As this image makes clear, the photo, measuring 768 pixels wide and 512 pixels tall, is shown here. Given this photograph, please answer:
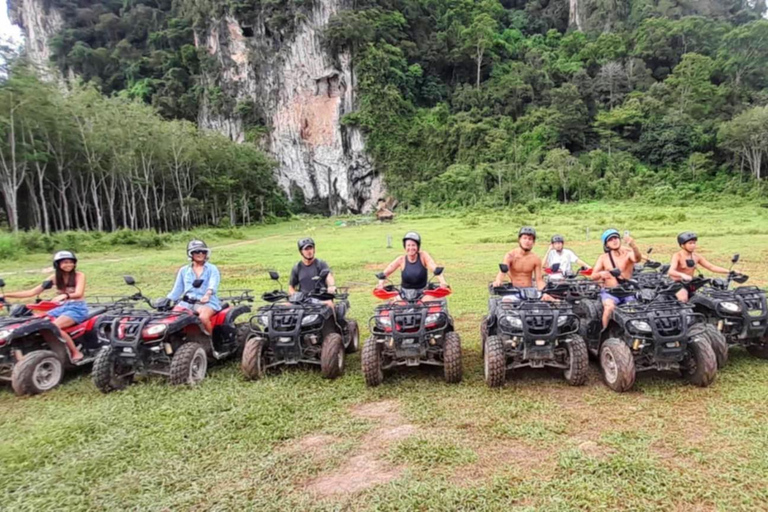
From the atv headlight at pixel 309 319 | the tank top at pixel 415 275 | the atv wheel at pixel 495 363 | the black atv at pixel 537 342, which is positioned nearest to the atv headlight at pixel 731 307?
the black atv at pixel 537 342

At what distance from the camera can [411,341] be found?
4.70 meters

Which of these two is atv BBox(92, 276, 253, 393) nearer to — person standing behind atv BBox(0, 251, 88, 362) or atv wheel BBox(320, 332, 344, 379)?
person standing behind atv BBox(0, 251, 88, 362)

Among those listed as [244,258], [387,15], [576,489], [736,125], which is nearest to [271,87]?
[387,15]

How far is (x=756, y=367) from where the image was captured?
16.6ft

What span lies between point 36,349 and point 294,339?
10.2 feet

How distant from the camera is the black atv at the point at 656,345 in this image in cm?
432

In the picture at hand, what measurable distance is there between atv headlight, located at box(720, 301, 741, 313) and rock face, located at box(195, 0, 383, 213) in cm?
5747

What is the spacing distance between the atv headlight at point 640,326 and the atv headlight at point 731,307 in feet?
4.92

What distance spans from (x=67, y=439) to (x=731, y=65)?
6437cm

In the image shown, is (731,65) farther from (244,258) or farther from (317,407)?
(317,407)

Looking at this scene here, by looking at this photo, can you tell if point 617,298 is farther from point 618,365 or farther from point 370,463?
point 370,463

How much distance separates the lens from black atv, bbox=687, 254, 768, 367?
488 cm

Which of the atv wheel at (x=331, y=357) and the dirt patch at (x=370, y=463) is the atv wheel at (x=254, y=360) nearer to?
the atv wheel at (x=331, y=357)

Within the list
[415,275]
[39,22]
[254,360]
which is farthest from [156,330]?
[39,22]
